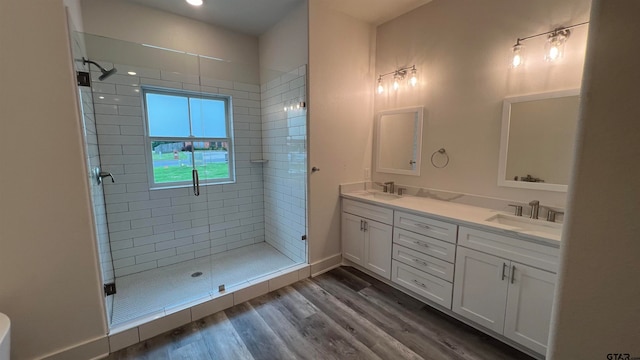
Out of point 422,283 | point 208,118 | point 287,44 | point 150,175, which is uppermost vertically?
point 287,44

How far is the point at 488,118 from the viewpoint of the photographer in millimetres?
2170

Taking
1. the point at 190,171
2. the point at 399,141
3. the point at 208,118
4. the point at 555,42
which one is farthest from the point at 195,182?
the point at 555,42

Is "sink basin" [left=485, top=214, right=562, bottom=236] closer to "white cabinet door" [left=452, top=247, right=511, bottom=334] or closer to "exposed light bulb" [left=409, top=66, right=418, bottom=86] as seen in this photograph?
"white cabinet door" [left=452, top=247, right=511, bottom=334]

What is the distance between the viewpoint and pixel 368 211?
263 cm

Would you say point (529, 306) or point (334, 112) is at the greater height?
point (334, 112)

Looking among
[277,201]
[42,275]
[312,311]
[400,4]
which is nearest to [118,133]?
[42,275]

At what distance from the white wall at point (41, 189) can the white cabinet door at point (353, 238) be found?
7.17ft

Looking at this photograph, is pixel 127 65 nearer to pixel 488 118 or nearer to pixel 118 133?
pixel 118 133

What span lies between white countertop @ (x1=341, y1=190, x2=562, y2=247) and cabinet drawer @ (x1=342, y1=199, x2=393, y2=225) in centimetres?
5

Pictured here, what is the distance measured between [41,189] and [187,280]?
1.55 m

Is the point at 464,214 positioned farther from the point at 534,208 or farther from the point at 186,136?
the point at 186,136

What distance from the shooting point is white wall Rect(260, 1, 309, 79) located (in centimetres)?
253

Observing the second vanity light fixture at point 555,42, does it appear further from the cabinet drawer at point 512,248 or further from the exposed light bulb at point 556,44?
the cabinet drawer at point 512,248

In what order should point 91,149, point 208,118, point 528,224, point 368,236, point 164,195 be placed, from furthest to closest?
point 208,118 < point 164,195 < point 368,236 < point 91,149 < point 528,224
